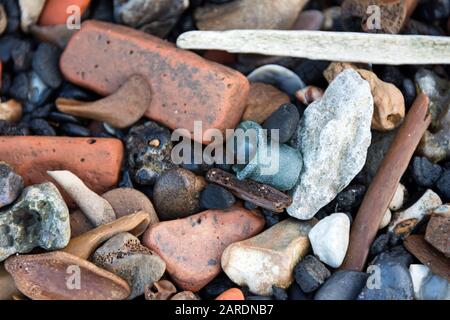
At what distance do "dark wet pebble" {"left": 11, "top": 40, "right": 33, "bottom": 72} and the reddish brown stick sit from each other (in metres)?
1.29

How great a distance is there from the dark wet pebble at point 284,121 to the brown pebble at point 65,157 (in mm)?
524

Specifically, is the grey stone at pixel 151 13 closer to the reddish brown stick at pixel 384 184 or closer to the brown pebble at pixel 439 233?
the reddish brown stick at pixel 384 184

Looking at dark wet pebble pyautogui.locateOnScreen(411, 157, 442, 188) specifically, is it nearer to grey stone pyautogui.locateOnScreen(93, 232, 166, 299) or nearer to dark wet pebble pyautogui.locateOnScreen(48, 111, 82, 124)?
grey stone pyautogui.locateOnScreen(93, 232, 166, 299)

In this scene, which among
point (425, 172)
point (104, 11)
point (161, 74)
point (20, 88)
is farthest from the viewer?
point (104, 11)

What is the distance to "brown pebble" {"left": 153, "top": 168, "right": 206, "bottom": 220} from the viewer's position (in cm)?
208

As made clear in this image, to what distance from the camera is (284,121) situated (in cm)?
208

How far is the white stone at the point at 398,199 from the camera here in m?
2.12

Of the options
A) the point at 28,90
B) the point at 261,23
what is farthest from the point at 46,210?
the point at 261,23

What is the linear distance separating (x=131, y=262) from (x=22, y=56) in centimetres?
92

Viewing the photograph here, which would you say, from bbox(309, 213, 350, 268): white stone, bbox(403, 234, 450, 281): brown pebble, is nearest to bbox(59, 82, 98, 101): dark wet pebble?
bbox(309, 213, 350, 268): white stone

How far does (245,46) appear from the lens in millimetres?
2275

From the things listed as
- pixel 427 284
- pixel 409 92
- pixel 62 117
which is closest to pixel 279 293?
pixel 427 284

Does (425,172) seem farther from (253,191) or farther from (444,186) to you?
(253,191)
